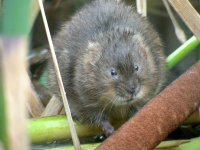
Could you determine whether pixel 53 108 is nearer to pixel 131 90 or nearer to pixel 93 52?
pixel 93 52

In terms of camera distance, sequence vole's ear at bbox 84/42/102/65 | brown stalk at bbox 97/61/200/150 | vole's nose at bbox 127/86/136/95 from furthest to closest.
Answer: vole's ear at bbox 84/42/102/65 → vole's nose at bbox 127/86/136/95 → brown stalk at bbox 97/61/200/150

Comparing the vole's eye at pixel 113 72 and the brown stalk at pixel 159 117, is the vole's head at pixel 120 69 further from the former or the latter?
the brown stalk at pixel 159 117

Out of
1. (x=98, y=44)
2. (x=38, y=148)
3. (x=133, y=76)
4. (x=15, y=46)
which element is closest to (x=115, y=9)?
(x=98, y=44)

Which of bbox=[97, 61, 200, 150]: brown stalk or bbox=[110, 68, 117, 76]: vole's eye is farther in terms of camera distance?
bbox=[110, 68, 117, 76]: vole's eye

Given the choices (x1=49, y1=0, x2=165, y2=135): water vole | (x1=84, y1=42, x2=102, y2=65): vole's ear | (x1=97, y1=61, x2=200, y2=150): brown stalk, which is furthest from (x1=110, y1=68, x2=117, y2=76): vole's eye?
(x1=97, y1=61, x2=200, y2=150): brown stalk

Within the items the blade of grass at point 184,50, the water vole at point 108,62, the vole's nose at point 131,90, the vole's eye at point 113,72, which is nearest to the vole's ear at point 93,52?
the water vole at point 108,62

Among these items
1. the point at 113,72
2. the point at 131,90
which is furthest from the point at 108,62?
the point at 131,90

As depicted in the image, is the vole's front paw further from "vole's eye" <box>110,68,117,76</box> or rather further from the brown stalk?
the brown stalk
